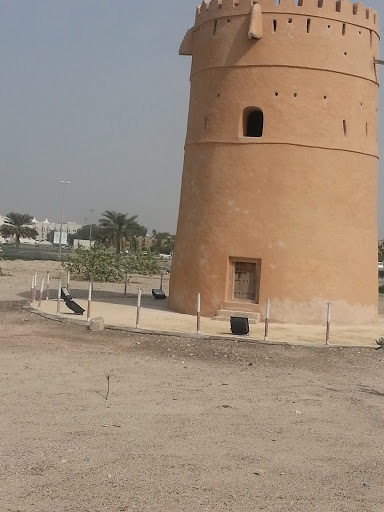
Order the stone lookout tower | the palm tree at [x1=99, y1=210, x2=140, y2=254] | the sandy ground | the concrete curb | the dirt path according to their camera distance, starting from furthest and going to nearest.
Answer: the palm tree at [x1=99, y1=210, x2=140, y2=254]
the stone lookout tower
the sandy ground
the concrete curb
the dirt path

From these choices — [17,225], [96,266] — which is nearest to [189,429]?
[96,266]

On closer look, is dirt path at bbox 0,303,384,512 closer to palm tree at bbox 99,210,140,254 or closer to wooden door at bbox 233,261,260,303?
wooden door at bbox 233,261,260,303

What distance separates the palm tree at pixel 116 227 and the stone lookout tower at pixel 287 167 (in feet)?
124

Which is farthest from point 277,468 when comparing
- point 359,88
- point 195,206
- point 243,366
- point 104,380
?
point 359,88

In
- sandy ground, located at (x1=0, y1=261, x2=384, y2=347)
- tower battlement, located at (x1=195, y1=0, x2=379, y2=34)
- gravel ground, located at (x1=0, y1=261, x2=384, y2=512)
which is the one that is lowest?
gravel ground, located at (x1=0, y1=261, x2=384, y2=512)

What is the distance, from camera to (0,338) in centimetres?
1310

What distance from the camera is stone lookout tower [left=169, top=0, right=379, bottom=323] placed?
16516mm

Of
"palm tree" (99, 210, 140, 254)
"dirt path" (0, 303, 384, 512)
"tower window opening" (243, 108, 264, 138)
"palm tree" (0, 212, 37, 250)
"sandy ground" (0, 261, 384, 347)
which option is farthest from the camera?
"palm tree" (0, 212, 37, 250)

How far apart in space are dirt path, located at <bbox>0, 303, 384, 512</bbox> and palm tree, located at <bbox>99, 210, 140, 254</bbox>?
4281cm

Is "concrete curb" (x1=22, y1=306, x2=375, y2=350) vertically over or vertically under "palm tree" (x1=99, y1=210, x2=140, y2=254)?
under

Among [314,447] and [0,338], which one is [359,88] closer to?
[0,338]

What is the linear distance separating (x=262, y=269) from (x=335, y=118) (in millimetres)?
4075

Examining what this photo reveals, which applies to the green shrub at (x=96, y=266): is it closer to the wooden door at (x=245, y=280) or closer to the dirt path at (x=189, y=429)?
the wooden door at (x=245, y=280)

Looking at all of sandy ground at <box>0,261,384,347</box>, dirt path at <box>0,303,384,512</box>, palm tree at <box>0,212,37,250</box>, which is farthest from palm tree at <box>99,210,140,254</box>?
dirt path at <box>0,303,384,512</box>
